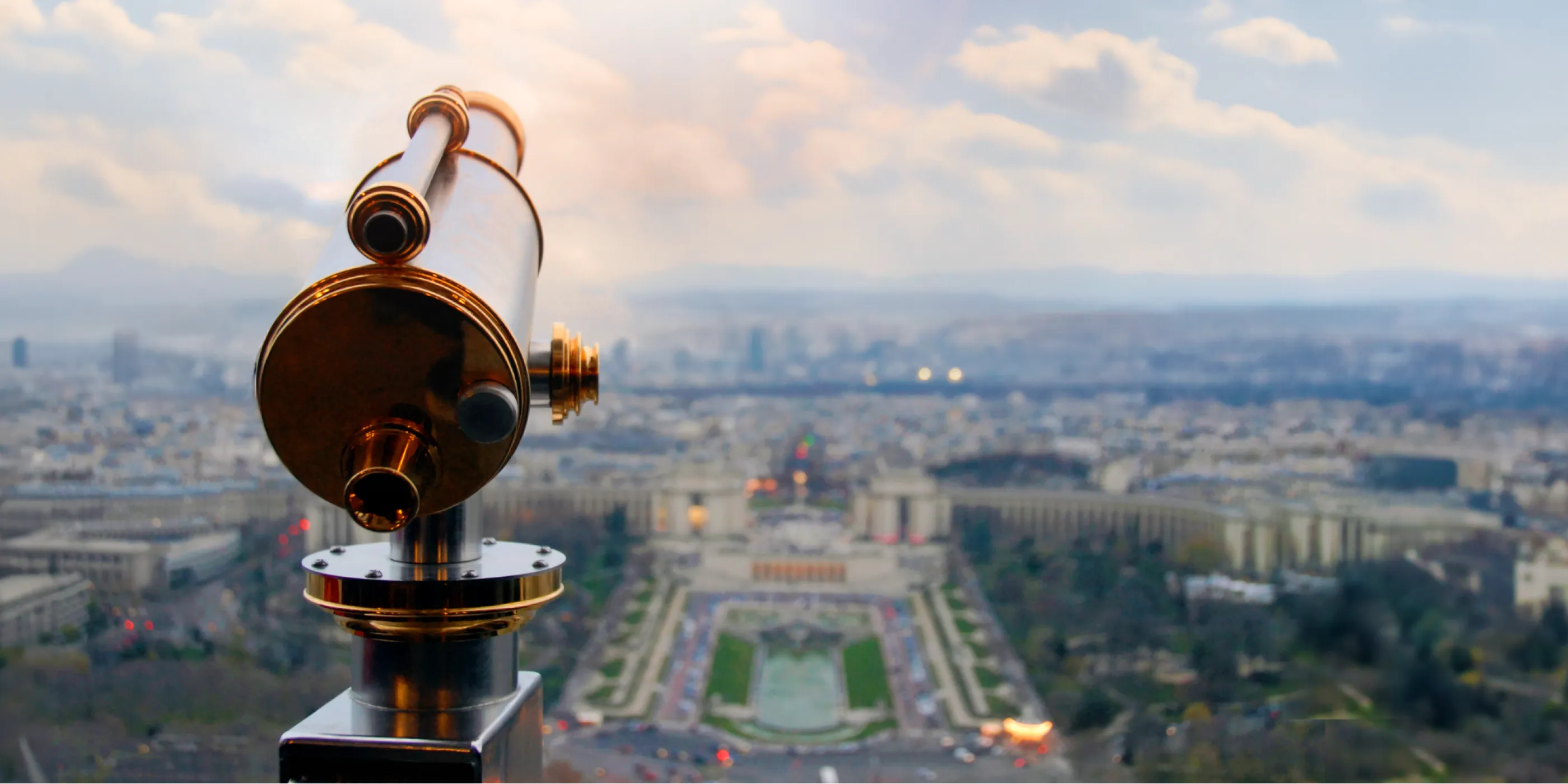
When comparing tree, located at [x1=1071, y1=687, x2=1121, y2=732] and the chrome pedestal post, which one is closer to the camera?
the chrome pedestal post

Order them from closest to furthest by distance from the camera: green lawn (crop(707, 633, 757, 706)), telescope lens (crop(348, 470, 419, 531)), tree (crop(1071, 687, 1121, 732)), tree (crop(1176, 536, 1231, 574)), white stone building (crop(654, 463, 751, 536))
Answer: telescope lens (crop(348, 470, 419, 531)) < tree (crop(1071, 687, 1121, 732)) < green lawn (crop(707, 633, 757, 706)) < tree (crop(1176, 536, 1231, 574)) < white stone building (crop(654, 463, 751, 536))

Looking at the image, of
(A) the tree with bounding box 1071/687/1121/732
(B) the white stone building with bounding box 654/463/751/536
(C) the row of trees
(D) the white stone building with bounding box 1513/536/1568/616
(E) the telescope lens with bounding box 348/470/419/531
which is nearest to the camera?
(E) the telescope lens with bounding box 348/470/419/531

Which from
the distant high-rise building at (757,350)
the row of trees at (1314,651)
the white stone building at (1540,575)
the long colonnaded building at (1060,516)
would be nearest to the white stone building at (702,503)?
the long colonnaded building at (1060,516)

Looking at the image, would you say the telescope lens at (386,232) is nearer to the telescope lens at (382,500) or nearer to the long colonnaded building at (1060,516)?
the telescope lens at (382,500)

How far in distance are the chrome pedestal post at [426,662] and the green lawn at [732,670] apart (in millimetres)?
4757

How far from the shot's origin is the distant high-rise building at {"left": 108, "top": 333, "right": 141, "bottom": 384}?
436 cm

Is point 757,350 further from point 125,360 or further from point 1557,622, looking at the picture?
point 1557,622

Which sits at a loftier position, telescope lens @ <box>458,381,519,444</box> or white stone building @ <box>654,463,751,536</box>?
telescope lens @ <box>458,381,519,444</box>

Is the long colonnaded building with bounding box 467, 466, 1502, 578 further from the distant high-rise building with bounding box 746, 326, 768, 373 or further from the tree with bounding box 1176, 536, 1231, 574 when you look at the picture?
the distant high-rise building with bounding box 746, 326, 768, 373

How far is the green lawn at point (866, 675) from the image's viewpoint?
5.04 m

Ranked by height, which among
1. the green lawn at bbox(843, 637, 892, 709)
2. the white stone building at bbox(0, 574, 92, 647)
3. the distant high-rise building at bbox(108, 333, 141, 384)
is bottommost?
the green lawn at bbox(843, 637, 892, 709)

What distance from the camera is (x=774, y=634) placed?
18.5 ft

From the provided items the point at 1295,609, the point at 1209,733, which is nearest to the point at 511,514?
the point at 1209,733

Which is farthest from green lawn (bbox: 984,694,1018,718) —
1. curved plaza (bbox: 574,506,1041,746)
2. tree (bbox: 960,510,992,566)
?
tree (bbox: 960,510,992,566)
